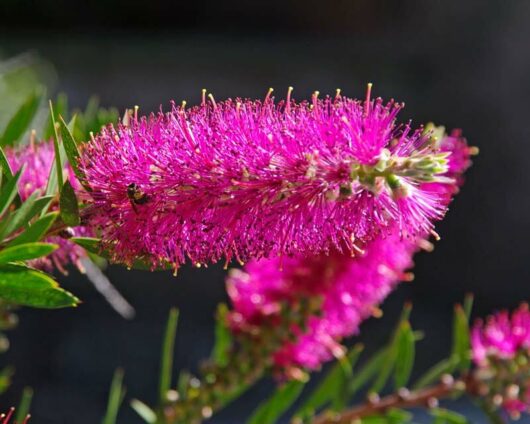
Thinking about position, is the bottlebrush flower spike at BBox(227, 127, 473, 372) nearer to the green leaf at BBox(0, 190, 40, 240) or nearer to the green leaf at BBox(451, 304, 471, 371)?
the green leaf at BBox(451, 304, 471, 371)

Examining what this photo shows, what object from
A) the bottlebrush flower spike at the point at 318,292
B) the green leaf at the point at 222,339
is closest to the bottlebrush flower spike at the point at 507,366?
the bottlebrush flower spike at the point at 318,292

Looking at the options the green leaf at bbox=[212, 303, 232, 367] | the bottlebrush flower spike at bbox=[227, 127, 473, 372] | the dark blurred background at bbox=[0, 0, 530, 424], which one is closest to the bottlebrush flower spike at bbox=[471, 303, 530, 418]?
the bottlebrush flower spike at bbox=[227, 127, 473, 372]

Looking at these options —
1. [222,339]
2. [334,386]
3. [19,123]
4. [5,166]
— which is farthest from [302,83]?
[5,166]

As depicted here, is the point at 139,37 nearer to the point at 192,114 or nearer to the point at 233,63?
the point at 233,63

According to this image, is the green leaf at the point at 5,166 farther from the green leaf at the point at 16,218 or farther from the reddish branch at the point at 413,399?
the reddish branch at the point at 413,399

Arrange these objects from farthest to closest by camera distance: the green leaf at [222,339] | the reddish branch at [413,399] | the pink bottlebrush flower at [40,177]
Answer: the green leaf at [222,339], the reddish branch at [413,399], the pink bottlebrush flower at [40,177]

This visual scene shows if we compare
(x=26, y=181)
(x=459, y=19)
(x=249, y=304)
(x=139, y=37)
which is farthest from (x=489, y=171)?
(x=26, y=181)
